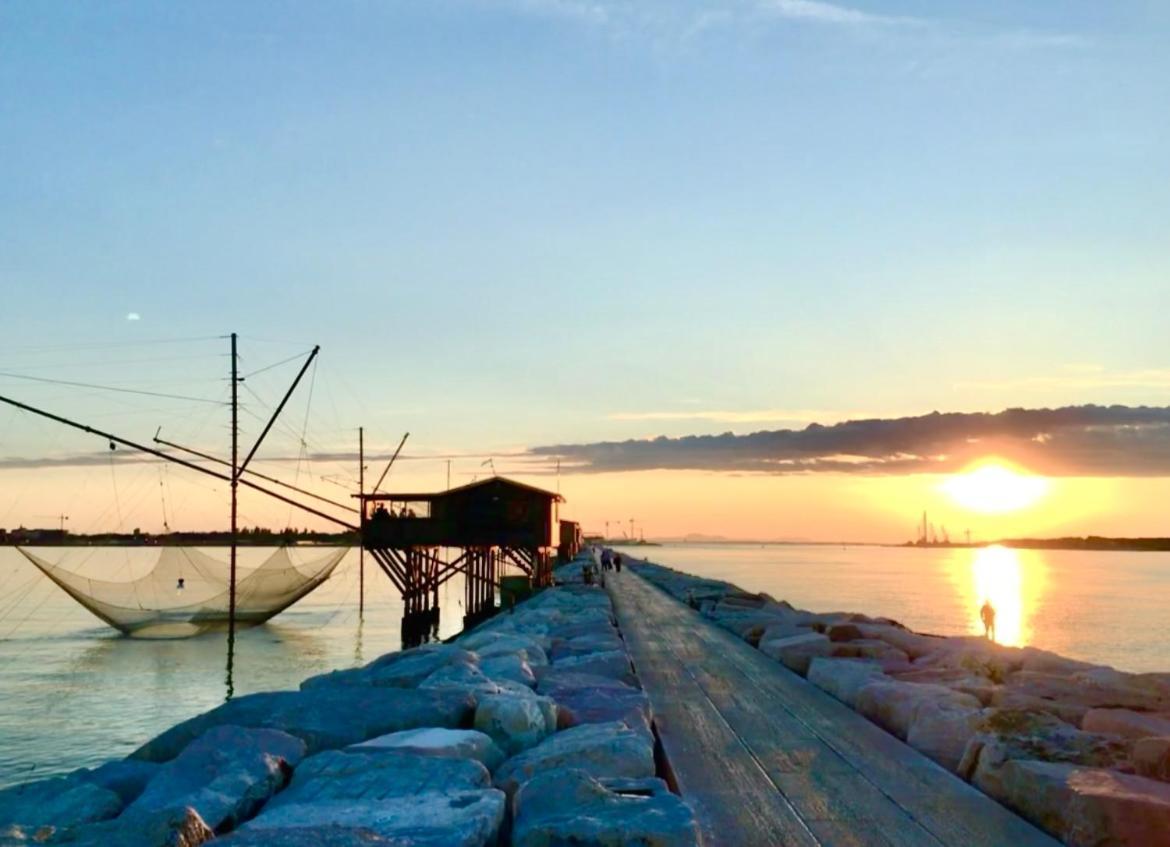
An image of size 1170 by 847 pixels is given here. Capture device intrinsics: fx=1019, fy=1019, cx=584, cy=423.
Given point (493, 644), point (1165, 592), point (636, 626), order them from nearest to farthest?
point (493, 644) → point (636, 626) → point (1165, 592)

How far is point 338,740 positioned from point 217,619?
165 feet

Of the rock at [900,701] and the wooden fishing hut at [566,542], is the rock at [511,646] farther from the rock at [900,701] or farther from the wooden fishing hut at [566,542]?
the wooden fishing hut at [566,542]

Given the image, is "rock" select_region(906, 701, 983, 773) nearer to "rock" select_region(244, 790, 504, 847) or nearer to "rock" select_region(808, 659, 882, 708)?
"rock" select_region(808, 659, 882, 708)

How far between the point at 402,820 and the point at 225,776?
1569 mm

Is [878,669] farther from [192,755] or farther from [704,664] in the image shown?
[192,755]

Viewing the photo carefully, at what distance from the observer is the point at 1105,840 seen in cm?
542

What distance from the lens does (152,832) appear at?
5395 mm

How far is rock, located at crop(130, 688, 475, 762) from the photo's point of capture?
26.3 feet

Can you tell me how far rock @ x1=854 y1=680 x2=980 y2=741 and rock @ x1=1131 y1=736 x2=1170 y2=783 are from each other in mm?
1662

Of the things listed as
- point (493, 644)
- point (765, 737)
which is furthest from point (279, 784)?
point (493, 644)

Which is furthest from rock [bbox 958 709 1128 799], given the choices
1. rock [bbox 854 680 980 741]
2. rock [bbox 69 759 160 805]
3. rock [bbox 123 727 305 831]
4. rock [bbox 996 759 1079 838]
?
rock [bbox 69 759 160 805]

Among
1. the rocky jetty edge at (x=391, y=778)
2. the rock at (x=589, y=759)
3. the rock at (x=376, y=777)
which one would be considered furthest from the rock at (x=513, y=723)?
the rock at (x=376, y=777)

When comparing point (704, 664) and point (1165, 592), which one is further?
point (1165, 592)

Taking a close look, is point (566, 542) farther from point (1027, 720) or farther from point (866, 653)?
point (1027, 720)
